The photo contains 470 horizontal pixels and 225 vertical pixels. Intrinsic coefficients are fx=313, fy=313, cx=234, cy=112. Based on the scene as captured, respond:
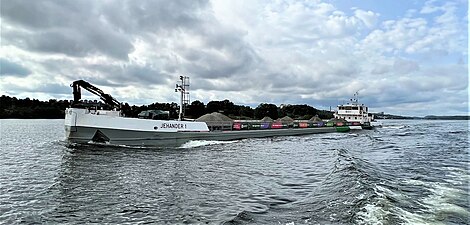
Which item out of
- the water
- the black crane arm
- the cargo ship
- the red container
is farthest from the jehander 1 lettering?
the cargo ship

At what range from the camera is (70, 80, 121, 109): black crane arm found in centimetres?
3247

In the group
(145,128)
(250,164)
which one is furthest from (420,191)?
(145,128)

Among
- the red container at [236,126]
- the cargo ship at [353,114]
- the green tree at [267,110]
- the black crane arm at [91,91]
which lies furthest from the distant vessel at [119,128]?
the green tree at [267,110]

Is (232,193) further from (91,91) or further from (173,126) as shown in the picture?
(91,91)

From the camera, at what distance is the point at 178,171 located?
16.7 metres

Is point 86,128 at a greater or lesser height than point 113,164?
greater

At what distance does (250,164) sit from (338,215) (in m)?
11.0

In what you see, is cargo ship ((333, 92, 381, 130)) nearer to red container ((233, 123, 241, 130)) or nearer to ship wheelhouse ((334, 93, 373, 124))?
ship wheelhouse ((334, 93, 373, 124))

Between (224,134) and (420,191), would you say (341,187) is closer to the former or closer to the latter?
(420,191)

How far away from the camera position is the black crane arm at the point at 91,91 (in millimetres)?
32469

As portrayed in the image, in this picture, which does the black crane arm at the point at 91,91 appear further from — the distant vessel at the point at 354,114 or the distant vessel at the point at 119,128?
the distant vessel at the point at 354,114

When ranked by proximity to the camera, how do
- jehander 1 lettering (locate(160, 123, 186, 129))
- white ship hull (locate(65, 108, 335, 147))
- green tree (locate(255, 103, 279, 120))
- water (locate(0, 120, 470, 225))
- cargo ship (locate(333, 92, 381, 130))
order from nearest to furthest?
water (locate(0, 120, 470, 225)) < white ship hull (locate(65, 108, 335, 147)) < jehander 1 lettering (locate(160, 123, 186, 129)) < cargo ship (locate(333, 92, 381, 130)) < green tree (locate(255, 103, 279, 120))

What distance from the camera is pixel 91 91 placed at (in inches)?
1330

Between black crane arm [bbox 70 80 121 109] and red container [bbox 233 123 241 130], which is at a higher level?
black crane arm [bbox 70 80 121 109]
